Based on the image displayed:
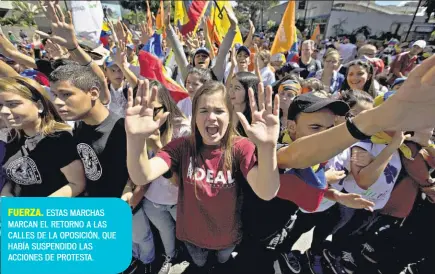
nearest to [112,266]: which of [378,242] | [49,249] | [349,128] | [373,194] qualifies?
[49,249]

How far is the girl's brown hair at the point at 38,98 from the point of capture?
5.29ft

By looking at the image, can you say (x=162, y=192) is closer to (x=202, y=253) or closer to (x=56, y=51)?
(x=202, y=253)

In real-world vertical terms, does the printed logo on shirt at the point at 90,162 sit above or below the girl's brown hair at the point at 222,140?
below

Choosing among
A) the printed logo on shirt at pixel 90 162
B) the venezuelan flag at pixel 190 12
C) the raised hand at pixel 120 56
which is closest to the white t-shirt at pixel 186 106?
the raised hand at pixel 120 56

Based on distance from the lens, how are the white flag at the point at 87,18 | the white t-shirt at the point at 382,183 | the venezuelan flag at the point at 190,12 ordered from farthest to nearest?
1. the venezuelan flag at the point at 190,12
2. the white flag at the point at 87,18
3. the white t-shirt at the point at 382,183

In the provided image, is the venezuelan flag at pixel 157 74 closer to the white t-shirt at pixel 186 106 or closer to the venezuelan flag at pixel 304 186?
the white t-shirt at pixel 186 106

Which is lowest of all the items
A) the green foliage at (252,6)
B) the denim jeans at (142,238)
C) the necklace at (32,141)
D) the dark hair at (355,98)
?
the green foliage at (252,6)

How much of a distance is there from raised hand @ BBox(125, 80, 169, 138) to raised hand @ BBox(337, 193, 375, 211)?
126 centimetres

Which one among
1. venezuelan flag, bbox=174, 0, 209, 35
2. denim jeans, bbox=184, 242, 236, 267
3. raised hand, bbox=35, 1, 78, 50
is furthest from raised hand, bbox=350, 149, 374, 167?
venezuelan flag, bbox=174, 0, 209, 35

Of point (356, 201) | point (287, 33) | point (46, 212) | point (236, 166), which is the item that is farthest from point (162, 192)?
point (287, 33)

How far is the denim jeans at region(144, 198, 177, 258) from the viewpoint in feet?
6.66

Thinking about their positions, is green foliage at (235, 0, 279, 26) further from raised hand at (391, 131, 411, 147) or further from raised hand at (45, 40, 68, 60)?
raised hand at (391, 131, 411, 147)

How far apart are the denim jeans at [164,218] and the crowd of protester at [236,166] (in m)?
0.01

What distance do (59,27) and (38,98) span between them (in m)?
0.93
